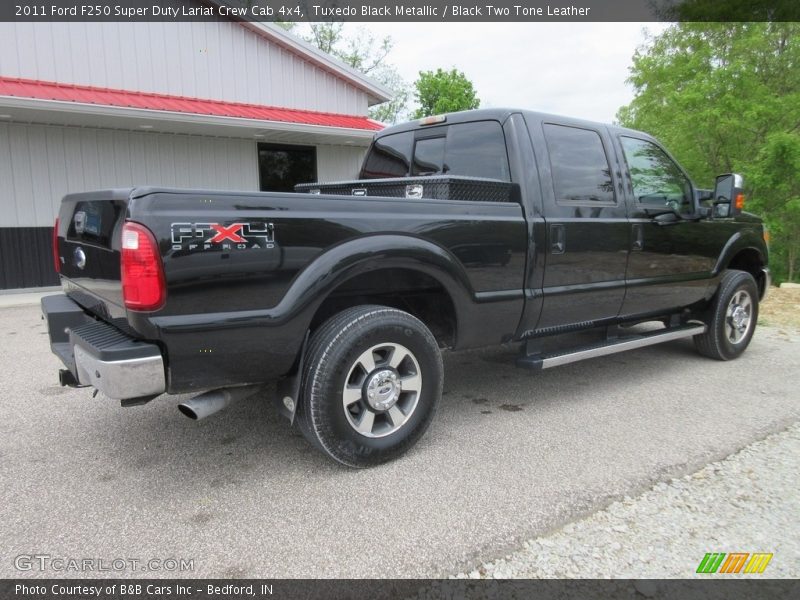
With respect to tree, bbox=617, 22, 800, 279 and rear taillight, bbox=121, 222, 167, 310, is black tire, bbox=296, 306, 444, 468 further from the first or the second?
tree, bbox=617, 22, 800, 279

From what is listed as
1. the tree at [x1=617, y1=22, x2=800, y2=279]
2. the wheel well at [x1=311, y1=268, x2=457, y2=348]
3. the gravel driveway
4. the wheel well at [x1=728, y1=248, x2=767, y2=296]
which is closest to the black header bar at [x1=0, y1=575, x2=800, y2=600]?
the gravel driveway

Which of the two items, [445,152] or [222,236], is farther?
[445,152]

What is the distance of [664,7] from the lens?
15523 mm

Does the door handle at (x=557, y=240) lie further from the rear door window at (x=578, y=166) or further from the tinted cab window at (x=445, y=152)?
the tinted cab window at (x=445, y=152)

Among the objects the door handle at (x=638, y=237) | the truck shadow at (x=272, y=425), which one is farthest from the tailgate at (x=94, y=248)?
the door handle at (x=638, y=237)

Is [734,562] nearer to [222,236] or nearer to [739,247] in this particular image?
[222,236]

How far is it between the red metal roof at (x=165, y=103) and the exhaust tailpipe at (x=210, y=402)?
25.5 feet

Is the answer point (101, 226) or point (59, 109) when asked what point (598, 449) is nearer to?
point (101, 226)

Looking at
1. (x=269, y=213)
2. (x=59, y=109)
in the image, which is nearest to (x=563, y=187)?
(x=269, y=213)

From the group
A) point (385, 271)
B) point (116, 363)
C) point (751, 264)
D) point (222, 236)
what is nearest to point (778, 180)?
point (751, 264)

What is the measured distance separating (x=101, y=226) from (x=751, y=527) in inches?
127

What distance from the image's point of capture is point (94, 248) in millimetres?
2670

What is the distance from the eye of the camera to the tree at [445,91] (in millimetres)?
28344

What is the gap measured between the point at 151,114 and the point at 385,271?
7634 mm
